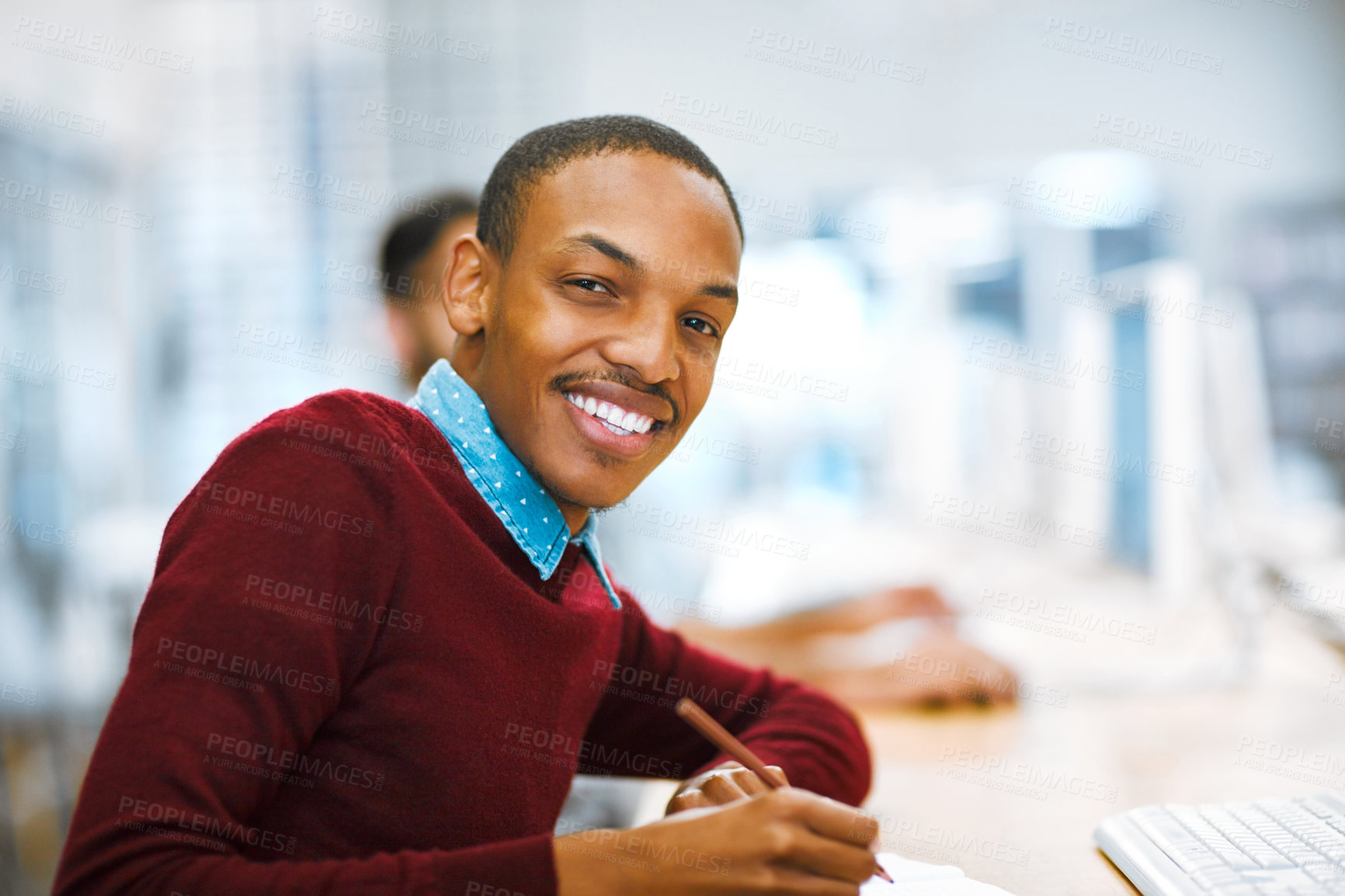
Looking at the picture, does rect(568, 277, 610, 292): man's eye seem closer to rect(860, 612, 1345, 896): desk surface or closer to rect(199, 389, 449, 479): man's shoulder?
rect(199, 389, 449, 479): man's shoulder

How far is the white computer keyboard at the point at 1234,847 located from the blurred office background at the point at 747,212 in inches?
91.6

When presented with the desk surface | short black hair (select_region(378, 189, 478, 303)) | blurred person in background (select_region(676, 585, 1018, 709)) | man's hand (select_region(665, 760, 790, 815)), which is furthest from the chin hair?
short black hair (select_region(378, 189, 478, 303))

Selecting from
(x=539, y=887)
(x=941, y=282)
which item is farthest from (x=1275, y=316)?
(x=539, y=887)

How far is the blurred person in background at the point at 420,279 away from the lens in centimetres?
159

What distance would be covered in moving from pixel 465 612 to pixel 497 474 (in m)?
0.11

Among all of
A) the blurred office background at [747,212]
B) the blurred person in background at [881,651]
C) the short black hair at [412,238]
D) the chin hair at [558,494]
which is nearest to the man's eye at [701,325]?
the chin hair at [558,494]

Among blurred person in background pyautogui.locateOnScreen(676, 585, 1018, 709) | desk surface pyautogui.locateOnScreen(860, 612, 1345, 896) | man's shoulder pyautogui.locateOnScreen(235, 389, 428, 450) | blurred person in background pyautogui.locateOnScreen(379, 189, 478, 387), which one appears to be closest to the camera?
man's shoulder pyautogui.locateOnScreen(235, 389, 428, 450)

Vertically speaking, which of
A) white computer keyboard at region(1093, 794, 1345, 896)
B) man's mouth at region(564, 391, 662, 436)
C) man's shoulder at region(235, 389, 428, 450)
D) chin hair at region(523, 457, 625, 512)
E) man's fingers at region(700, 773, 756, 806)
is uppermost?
man's mouth at region(564, 391, 662, 436)

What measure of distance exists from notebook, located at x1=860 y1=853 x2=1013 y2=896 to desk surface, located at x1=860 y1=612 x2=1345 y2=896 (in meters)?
0.04

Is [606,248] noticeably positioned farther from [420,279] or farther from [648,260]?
[420,279]

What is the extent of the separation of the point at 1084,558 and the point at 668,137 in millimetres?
2250

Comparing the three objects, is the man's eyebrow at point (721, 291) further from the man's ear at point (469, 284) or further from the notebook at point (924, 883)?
the notebook at point (924, 883)

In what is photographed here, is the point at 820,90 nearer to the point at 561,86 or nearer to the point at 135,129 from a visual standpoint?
the point at 561,86

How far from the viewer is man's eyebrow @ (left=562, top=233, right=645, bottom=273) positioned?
692 mm
